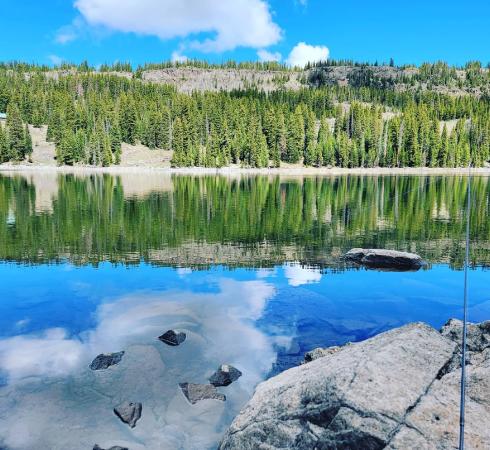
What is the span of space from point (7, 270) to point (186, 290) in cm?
1146

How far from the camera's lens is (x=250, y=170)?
149 meters

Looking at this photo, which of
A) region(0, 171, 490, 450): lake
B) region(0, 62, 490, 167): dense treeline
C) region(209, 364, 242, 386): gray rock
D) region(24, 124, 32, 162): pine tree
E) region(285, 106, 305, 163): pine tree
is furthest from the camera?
region(285, 106, 305, 163): pine tree

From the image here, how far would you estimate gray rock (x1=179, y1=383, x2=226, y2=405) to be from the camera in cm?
1142

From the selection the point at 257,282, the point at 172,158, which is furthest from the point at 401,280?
the point at 172,158

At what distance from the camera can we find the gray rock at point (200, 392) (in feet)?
37.5

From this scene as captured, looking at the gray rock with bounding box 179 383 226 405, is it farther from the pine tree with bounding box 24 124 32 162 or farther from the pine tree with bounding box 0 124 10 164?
the pine tree with bounding box 24 124 32 162

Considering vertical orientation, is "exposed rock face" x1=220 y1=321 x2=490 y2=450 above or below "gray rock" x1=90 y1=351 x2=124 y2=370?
above

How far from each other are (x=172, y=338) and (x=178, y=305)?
4048mm

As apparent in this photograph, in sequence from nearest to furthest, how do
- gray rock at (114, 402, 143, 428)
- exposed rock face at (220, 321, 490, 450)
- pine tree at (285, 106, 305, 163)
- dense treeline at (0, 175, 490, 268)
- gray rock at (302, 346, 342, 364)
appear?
exposed rock face at (220, 321, 490, 450) → gray rock at (114, 402, 143, 428) → gray rock at (302, 346, 342, 364) → dense treeline at (0, 175, 490, 268) → pine tree at (285, 106, 305, 163)

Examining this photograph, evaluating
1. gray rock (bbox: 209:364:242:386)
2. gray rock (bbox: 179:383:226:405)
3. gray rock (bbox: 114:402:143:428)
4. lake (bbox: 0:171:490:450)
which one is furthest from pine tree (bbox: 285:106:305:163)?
gray rock (bbox: 114:402:143:428)

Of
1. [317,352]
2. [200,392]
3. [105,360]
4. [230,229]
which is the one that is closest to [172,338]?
[105,360]

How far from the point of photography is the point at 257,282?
2261cm

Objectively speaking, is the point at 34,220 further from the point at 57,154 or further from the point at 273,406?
the point at 57,154

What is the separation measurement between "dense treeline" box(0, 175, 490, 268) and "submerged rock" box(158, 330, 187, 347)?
1144 cm
